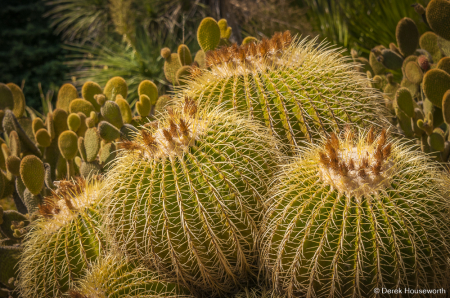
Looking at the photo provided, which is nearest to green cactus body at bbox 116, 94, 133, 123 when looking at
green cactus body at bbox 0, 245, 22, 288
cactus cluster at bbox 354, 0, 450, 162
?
green cactus body at bbox 0, 245, 22, 288

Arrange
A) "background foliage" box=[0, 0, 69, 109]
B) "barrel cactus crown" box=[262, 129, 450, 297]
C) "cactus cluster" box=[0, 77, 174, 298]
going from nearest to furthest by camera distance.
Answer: "barrel cactus crown" box=[262, 129, 450, 297], "cactus cluster" box=[0, 77, 174, 298], "background foliage" box=[0, 0, 69, 109]

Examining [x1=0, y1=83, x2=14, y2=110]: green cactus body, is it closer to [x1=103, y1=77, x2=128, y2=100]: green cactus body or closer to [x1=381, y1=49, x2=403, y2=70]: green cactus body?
[x1=103, y1=77, x2=128, y2=100]: green cactus body

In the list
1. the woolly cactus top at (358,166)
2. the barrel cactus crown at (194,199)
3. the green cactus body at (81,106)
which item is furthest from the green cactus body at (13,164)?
the woolly cactus top at (358,166)

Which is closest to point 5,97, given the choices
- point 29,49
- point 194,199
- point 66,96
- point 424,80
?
point 66,96

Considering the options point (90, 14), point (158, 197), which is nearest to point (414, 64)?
point (158, 197)

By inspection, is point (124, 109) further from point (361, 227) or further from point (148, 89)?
point (361, 227)

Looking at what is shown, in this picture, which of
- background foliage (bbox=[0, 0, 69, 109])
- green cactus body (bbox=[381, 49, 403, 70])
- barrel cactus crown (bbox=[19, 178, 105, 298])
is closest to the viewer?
barrel cactus crown (bbox=[19, 178, 105, 298])

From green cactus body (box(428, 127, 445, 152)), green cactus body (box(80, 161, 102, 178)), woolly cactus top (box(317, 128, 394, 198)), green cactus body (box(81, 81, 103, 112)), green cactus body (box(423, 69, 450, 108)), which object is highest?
green cactus body (box(81, 81, 103, 112))
